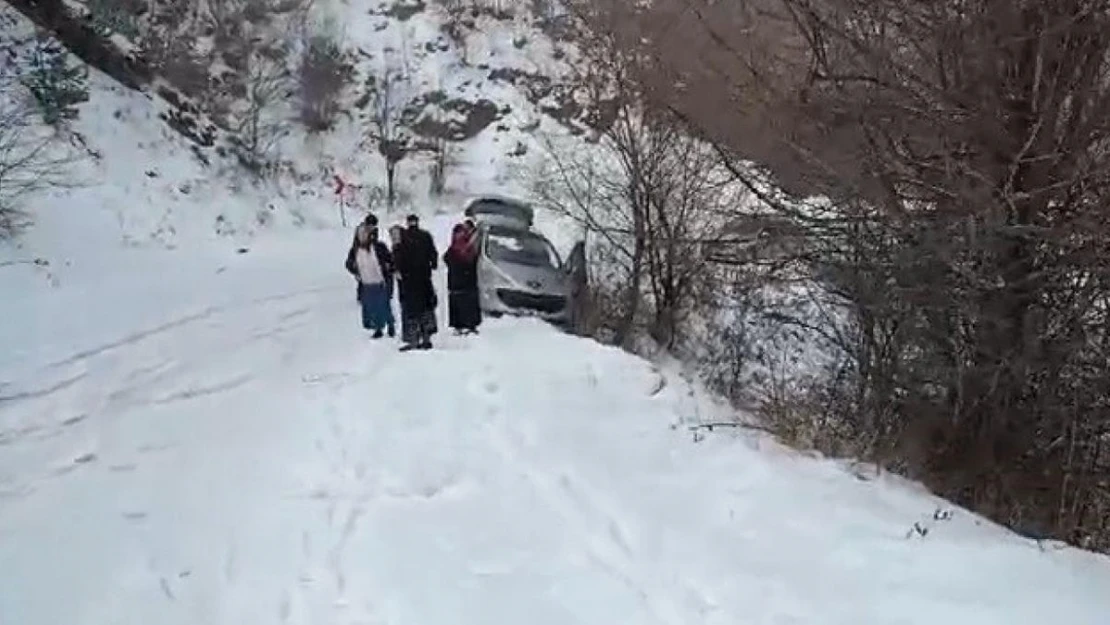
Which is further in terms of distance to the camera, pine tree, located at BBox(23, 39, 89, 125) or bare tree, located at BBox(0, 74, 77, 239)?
pine tree, located at BBox(23, 39, 89, 125)

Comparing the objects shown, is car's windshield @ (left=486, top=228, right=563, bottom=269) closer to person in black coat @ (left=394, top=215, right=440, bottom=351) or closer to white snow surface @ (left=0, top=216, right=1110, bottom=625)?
person in black coat @ (left=394, top=215, right=440, bottom=351)

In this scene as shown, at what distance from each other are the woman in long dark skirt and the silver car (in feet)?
3.34

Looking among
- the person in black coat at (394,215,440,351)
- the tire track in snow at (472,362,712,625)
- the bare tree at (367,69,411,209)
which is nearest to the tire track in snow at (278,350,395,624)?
the tire track in snow at (472,362,712,625)

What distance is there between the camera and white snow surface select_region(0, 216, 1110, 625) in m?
5.34

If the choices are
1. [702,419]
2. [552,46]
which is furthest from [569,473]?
[552,46]

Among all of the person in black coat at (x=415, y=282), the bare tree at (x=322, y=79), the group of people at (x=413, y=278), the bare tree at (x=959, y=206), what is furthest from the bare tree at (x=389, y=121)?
the bare tree at (x=959, y=206)

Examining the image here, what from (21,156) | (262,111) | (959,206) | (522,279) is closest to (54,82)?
(21,156)

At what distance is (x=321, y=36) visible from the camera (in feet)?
127

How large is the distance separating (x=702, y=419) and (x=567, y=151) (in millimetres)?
16219

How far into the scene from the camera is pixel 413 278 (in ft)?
43.4

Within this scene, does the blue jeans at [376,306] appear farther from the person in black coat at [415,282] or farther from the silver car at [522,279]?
the silver car at [522,279]

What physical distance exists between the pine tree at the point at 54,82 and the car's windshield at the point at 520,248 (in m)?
12.7

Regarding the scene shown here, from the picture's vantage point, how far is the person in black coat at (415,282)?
13.2 m

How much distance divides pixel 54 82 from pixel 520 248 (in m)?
14.2
